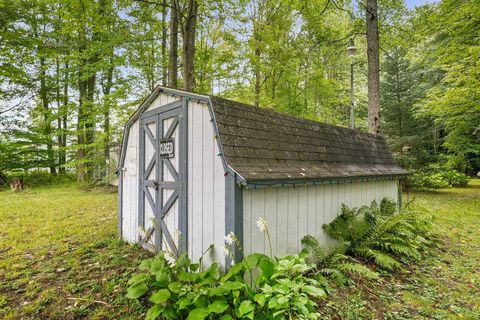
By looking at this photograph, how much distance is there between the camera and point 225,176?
2883 millimetres

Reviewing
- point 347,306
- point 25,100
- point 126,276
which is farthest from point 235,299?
point 25,100

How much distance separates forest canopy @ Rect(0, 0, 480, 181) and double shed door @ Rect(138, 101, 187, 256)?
332 centimetres

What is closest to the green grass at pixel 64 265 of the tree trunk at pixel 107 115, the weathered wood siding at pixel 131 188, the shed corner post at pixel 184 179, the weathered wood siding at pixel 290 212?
the weathered wood siding at pixel 131 188

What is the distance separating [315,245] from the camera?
355cm

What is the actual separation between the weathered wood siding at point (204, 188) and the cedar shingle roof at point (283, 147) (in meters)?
0.23

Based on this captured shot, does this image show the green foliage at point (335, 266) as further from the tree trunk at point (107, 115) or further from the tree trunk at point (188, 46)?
the tree trunk at point (107, 115)

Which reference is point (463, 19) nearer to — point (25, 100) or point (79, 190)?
point (79, 190)

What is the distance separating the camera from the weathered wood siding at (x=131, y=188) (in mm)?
4680

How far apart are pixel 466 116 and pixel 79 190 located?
1631cm

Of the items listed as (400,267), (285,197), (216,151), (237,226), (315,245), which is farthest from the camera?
(400,267)

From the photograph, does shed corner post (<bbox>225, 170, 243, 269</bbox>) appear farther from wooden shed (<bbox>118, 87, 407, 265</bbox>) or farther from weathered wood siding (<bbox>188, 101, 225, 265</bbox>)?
weathered wood siding (<bbox>188, 101, 225, 265</bbox>)

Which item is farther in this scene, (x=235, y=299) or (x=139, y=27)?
(x=139, y=27)

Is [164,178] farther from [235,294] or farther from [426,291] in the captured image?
[426,291]

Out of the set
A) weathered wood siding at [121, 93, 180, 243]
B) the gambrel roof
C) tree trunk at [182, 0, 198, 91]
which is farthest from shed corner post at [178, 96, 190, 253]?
tree trunk at [182, 0, 198, 91]
